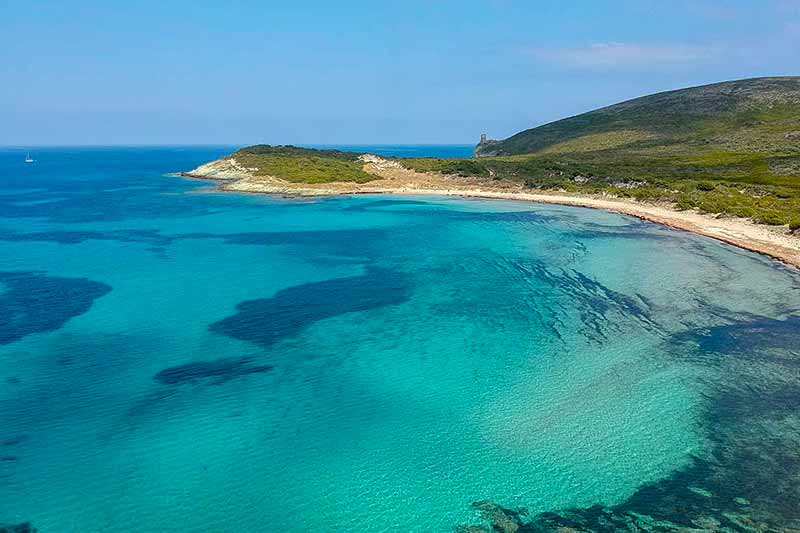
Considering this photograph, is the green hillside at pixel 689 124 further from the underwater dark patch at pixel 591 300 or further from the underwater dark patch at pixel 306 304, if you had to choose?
the underwater dark patch at pixel 306 304

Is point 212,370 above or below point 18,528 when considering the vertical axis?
above

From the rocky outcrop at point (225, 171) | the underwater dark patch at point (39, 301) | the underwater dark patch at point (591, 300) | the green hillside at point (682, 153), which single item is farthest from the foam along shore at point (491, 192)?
the underwater dark patch at point (39, 301)

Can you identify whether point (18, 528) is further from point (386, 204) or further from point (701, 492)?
point (386, 204)

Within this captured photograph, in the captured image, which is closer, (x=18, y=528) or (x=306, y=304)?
(x=18, y=528)

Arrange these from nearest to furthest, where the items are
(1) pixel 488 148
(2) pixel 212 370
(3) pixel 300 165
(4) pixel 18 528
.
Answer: (4) pixel 18 528 → (2) pixel 212 370 → (3) pixel 300 165 → (1) pixel 488 148

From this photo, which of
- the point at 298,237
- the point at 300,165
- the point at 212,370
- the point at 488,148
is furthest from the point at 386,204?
the point at 488,148

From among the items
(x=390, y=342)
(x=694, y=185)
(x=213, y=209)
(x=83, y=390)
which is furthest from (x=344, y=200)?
(x=83, y=390)

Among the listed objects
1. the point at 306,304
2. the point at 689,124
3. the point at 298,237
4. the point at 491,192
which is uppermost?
the point at 689,124
